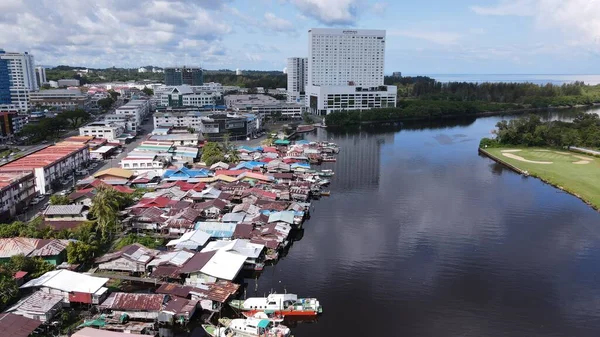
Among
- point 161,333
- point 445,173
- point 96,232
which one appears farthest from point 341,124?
point 161,333

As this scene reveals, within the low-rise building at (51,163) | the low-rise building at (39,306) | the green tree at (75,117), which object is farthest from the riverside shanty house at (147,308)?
the green tree at (75,117)

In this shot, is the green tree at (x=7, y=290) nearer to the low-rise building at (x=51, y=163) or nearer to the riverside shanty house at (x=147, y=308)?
the riverside shanty house at (x=147, y=308)

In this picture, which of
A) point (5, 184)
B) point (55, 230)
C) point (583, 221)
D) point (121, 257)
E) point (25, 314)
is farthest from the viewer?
point (583, 221)

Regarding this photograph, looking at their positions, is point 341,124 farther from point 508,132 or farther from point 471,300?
point 471,300

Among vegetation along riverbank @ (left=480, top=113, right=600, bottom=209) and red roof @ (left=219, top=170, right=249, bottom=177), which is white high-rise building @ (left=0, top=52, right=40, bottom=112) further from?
vegetation along riverbank @ (left=480, top=113, right=600, bottom=209)

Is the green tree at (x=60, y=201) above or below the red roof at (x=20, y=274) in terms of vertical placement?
above

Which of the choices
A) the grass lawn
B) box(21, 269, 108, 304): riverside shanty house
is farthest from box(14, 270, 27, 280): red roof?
the grass lawn
